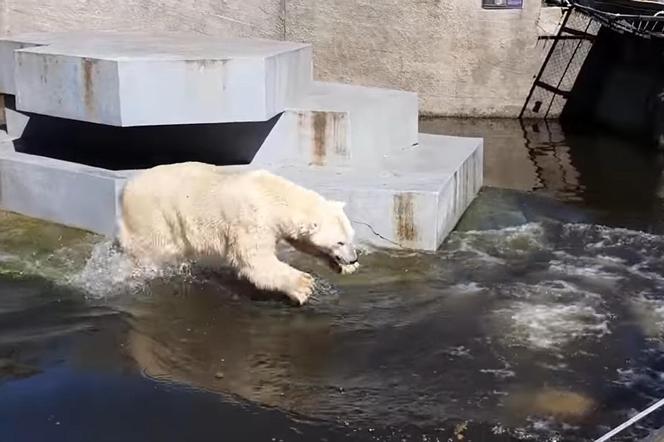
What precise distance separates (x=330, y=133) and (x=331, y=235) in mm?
2388

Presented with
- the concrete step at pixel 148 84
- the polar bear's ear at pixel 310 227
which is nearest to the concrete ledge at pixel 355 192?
the concrete step at pixel 148 84

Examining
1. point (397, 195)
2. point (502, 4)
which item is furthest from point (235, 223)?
point (502, 4)

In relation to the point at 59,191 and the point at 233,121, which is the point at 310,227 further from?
the point at 59,191

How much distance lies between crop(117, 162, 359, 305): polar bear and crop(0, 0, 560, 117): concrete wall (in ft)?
26.9

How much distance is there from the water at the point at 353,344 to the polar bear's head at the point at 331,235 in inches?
17.8

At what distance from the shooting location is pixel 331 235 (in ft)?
17.6

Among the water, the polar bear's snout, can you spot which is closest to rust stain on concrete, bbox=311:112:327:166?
the water

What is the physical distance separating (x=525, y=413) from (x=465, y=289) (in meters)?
1.84

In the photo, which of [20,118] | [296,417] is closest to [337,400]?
[296,417]

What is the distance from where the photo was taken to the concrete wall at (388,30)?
13.5 meters

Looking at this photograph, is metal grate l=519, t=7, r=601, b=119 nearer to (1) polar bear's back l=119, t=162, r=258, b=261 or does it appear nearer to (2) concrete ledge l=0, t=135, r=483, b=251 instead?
(2) concrete ledge l=0, t=135, r=483, b=251

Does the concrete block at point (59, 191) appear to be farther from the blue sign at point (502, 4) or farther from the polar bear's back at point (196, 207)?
the blue sign at point (502, 4)

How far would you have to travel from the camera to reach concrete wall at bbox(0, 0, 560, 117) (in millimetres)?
13531

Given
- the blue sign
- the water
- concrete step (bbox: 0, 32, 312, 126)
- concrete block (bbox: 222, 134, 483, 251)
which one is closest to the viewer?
the water
